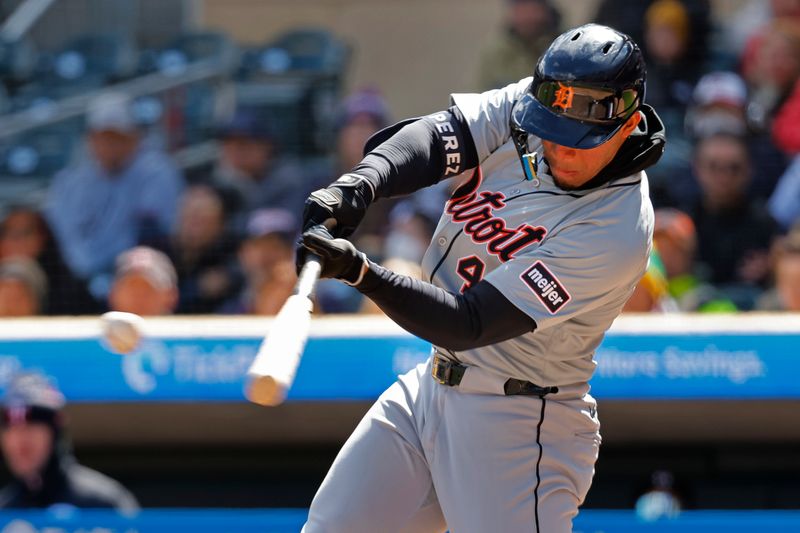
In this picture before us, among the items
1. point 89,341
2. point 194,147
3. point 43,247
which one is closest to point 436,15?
point 194,147

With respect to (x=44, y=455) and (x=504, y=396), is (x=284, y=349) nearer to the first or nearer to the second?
(x=504, y=396)

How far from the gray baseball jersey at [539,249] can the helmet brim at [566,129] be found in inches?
5.0

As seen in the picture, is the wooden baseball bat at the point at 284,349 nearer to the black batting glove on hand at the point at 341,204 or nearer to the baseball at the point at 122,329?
the black batting glove on hand at the point at 341,204

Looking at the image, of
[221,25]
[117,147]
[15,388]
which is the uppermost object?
[221,25]

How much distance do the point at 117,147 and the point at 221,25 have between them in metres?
1.69

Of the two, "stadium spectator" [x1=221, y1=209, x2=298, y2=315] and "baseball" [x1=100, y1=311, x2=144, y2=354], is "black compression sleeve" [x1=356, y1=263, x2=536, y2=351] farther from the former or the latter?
"stadium spectator" [x1=221, y1=209, x2=298, y2=315]

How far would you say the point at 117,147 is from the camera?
567cm

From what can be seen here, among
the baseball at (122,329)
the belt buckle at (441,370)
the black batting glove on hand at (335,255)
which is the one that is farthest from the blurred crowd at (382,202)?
the black batting glove on hand at (335,255)

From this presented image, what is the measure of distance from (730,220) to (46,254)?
3.01m

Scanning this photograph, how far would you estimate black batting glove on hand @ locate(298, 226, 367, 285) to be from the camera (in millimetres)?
1853

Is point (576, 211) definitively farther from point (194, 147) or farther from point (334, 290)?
point (194, 147)

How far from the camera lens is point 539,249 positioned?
2115mm

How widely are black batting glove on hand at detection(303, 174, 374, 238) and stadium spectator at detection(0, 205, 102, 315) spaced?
3.21m

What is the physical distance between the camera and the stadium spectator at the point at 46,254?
5.10 m
